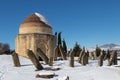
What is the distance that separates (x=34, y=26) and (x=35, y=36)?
1453mm

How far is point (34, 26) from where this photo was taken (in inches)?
1416

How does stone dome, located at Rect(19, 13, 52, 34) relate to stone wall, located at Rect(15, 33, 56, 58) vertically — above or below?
above

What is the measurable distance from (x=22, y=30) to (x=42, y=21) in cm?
289

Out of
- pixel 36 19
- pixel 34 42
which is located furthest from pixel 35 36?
pixel 36 19

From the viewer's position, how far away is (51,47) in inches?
1428

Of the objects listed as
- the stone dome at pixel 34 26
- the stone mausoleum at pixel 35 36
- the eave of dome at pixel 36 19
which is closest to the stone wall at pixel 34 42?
the stone mausoleum at pixel 35 36

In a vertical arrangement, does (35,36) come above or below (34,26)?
below

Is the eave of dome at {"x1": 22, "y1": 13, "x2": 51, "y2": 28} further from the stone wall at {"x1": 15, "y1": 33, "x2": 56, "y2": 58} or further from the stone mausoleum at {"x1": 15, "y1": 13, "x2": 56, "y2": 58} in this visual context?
the stone wall at {"x1": 15, "y1": 33, "x2": 56, "y2": 58}

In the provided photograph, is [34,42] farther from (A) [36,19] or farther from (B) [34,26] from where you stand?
(A) [36,19]

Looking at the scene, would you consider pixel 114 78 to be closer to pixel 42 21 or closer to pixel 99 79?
pixel 99 79

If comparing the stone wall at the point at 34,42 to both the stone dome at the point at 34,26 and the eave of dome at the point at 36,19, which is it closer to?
the stone dome at the point at 34,26

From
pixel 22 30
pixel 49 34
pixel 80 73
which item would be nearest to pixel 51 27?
pixel 49 34

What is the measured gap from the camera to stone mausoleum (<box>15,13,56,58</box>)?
35406 mm

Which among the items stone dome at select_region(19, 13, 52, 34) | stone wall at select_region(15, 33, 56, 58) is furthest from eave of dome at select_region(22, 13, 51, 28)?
stone wall at select_region(15, 33, 56, 58)
